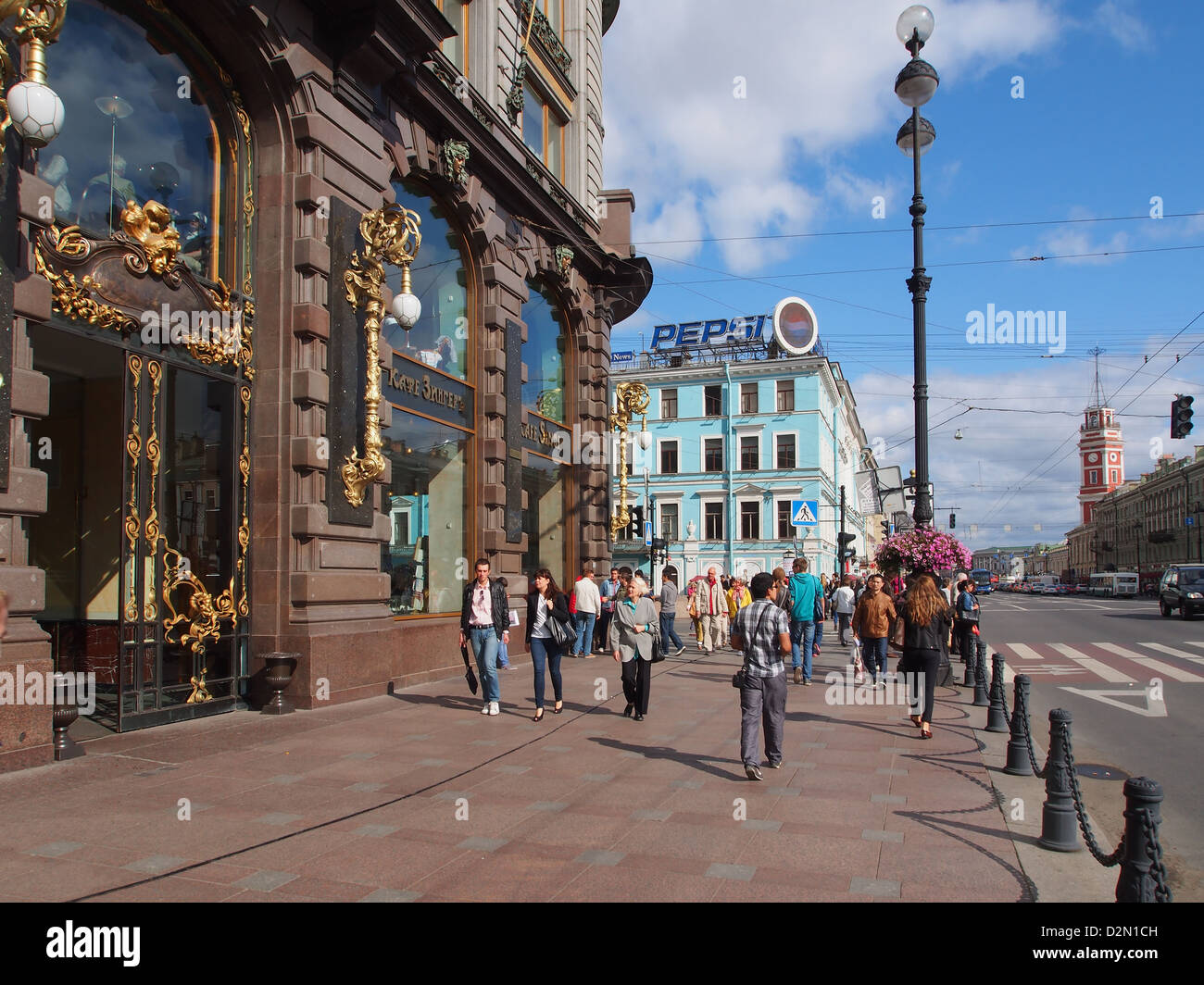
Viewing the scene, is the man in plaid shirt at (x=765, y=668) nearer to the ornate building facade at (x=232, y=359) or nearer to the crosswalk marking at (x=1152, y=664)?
the ornate building facade at (x=232, y=359)

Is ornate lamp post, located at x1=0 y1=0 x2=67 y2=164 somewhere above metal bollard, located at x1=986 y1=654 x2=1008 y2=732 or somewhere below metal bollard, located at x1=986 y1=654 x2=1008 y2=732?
above

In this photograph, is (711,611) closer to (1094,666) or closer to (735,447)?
(1094,666)

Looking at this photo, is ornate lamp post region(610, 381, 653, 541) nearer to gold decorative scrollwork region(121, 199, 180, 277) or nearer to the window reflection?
the window reflection

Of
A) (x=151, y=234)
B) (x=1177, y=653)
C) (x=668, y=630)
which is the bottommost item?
(x=1177, y=653)

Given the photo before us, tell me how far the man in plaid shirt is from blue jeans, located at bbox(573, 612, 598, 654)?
33.6 feet

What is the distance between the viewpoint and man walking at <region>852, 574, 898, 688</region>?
12562 millimetres

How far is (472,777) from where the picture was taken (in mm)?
7605

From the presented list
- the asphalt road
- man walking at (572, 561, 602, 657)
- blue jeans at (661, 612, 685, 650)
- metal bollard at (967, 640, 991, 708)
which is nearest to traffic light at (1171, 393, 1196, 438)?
the asphalt road

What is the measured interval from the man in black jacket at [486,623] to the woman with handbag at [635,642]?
1386 millimetres

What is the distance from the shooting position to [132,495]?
9289 millimetres

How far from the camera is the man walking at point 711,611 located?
21.4 m

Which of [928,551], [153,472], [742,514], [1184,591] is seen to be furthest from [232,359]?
[742,514]

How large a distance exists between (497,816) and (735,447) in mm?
49482
